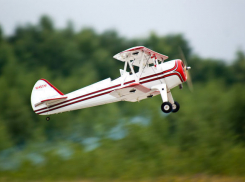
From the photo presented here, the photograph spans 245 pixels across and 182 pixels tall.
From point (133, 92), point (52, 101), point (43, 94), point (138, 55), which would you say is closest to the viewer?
point (133, 92)

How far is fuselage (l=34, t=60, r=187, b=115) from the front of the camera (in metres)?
13.6

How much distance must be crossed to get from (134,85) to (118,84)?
1069mm

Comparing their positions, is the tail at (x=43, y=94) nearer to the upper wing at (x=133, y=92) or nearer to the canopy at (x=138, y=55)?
the upper wing at (x=133, y=92)

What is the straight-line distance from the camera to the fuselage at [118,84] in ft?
44.7

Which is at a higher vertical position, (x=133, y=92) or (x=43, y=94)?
(x=43, y=94)

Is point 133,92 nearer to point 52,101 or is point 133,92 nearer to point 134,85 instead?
point 134,85

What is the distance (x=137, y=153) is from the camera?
1894 centimetres

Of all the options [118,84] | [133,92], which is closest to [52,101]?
[118,84]

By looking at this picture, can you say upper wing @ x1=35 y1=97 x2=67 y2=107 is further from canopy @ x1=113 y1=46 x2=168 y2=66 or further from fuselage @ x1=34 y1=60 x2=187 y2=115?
canopy @ x1=113 y1=46 x2=168 y2=66

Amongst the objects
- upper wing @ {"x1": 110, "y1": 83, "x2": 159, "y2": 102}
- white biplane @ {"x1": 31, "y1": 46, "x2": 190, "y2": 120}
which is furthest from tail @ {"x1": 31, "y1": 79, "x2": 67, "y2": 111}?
upper wing @ {"x1": 110, "y1": 83, "x2": 159, "y2": 102}

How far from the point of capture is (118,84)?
45.8ft

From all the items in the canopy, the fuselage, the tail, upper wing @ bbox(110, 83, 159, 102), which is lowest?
upper wing @ bbox(110, 83, 159, 102)

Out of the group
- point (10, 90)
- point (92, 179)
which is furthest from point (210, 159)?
point (10, 90)

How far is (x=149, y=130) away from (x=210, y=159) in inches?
159
